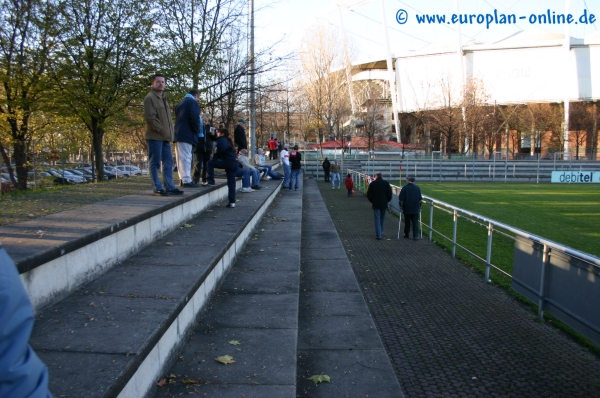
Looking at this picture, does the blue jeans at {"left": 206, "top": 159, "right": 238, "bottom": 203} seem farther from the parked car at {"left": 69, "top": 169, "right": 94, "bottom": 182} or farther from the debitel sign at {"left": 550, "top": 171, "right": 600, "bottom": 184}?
the debitel sign at {"left": 550, "top": 171, "right": 600, "bottom": 184}

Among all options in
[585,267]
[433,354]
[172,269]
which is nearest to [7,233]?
[172,269]

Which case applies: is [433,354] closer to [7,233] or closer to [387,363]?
[387,363]

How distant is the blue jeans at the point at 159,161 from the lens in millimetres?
8336

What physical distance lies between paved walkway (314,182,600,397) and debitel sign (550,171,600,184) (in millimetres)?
39150

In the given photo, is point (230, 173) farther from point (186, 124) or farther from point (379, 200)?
point (379, 200)

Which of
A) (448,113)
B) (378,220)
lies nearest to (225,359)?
(378,220)

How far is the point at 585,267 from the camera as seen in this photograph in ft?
20.5

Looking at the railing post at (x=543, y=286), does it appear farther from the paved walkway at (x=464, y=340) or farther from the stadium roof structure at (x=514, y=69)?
the stadium roof structure at (x=514, y=69)

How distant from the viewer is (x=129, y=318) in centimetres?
397

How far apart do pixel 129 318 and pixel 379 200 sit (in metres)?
11.2

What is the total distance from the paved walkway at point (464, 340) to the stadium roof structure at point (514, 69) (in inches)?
2246

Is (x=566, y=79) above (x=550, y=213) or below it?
above

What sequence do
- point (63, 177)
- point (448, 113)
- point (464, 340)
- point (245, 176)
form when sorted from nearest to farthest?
point (464, 340) → point (245, 176) → point (63, 177) → point (448, 113)

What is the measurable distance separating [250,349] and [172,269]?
4.28 ft
